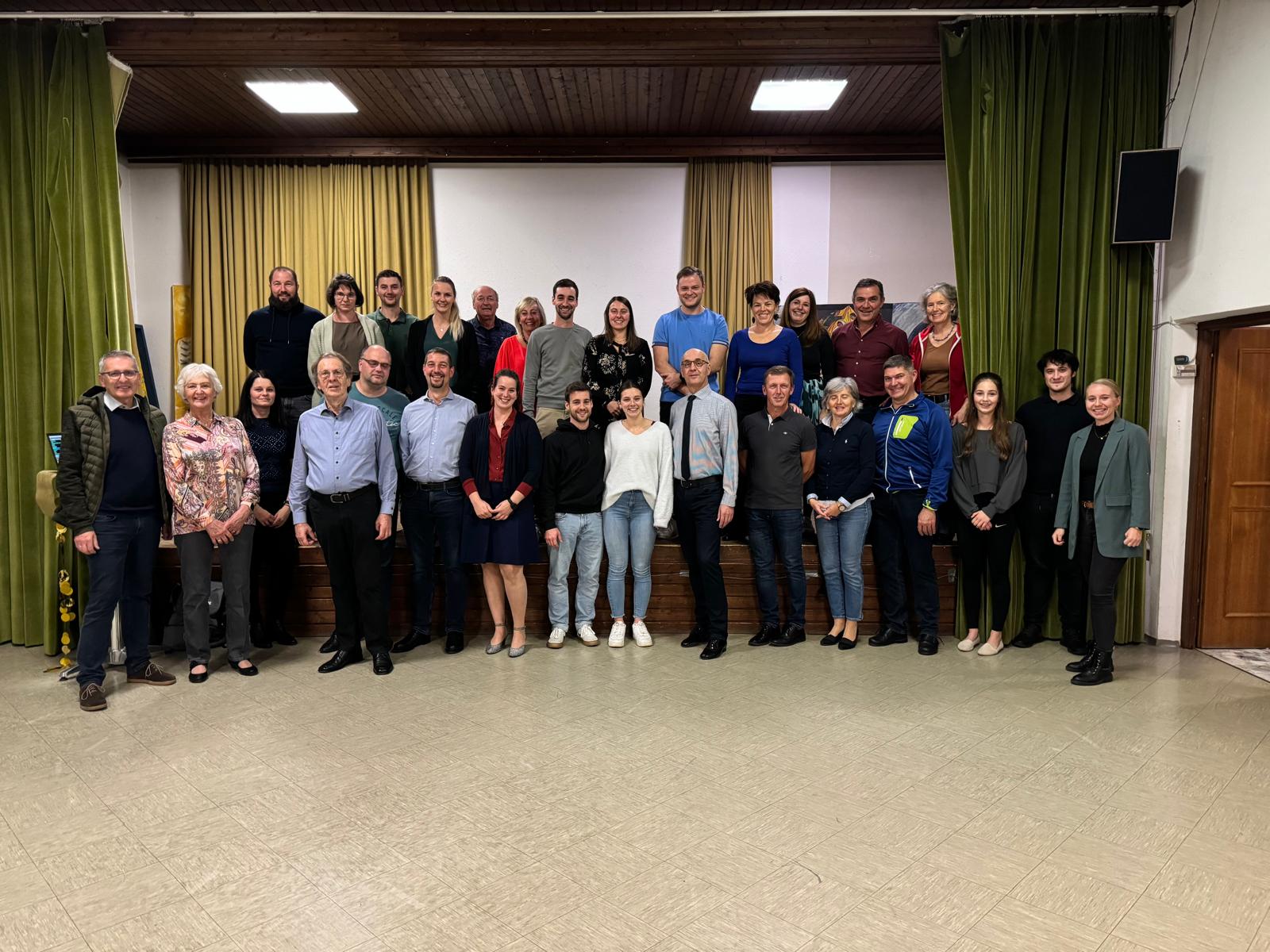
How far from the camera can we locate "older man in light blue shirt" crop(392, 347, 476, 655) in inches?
175

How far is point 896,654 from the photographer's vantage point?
179 inches

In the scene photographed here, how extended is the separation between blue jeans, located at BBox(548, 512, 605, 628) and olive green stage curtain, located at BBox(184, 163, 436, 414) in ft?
12.3

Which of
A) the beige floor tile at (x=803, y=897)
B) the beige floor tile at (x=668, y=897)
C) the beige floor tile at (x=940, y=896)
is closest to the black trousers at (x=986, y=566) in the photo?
the beige floor tile at (x=940, y=896)

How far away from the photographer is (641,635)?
4.70m

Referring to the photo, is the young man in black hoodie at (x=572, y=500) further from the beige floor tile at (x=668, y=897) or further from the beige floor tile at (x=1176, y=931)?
the beige floor tile at (x=1176, y=931)

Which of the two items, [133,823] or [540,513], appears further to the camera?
[540,513]

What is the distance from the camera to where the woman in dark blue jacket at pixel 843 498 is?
4617mm

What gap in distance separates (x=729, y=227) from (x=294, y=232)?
4.02 meters

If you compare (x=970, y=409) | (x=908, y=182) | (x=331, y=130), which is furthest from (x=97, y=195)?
(x=908, y=182)

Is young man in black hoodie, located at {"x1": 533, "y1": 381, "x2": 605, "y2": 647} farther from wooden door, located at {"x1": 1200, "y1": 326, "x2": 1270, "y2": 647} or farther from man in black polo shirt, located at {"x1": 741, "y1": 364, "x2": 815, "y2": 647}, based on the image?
wooden door, located at {"x1": 1200, "y1": 326, "x2": 1270, "y2": 647}

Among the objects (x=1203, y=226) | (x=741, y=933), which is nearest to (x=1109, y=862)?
(x=741, y=933)

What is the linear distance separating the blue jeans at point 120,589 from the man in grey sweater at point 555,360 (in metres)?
2.17

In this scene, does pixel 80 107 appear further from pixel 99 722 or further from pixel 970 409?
pixel 970 409

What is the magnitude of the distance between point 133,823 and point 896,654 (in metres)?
3.66
